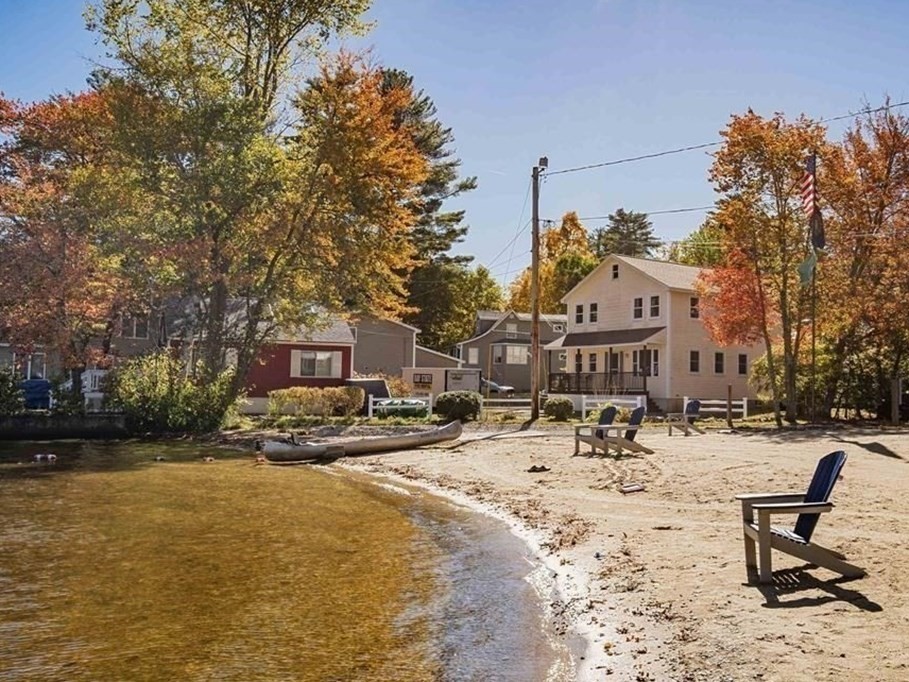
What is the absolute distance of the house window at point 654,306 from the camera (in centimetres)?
4113

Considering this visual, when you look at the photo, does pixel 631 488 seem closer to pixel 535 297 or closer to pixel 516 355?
pixel 535 297

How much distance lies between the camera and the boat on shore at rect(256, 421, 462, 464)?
2094cm

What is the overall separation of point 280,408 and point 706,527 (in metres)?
25.8

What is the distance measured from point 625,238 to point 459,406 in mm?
61124

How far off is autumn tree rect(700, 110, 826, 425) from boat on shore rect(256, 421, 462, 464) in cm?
1250

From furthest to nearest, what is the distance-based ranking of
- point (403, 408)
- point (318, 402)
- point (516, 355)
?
point (516, 355) < point (318, 402) < point (403, 408)

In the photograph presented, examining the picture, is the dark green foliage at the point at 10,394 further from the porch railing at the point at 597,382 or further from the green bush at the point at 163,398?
the porch railing at the point at 597,382

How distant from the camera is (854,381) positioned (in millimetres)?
29344

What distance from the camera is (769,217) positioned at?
95.6ft

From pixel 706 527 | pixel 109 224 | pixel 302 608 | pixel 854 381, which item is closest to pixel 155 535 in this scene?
pixel 302 608

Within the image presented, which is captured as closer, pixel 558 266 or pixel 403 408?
pixel 403 408

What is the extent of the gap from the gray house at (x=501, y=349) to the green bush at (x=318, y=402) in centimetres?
2475

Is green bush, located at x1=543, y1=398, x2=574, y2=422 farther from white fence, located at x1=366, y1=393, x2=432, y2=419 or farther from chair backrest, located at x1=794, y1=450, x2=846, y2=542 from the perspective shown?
chair backrest, located at x1=794, y1=450, x2=846, y2=542

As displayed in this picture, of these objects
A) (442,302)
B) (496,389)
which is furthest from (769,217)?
(442,302)
